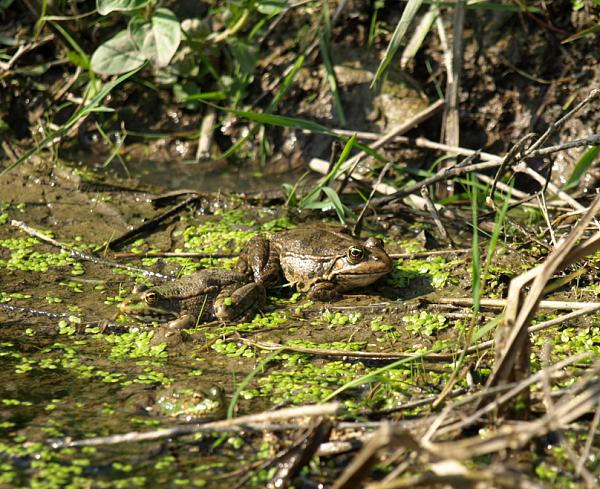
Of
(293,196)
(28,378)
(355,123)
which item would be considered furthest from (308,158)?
(28,378)

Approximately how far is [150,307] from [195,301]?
30 cm

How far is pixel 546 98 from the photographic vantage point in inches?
290

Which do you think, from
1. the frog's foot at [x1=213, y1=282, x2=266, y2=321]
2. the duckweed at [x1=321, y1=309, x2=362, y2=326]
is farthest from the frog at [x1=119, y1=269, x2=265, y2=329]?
the duckweed at [x1=321, y1=309, x2=362, y2=326]

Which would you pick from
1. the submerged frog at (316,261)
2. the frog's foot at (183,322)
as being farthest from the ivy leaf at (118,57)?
the frog's foot at (183,322)

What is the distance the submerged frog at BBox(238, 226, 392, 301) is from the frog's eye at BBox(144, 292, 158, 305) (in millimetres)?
739

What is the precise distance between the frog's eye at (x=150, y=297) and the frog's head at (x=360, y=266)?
1228 millimetres

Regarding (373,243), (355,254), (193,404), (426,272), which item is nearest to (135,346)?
(193,404)

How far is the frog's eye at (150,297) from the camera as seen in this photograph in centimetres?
508

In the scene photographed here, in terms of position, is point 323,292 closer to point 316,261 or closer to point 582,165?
point 316,261

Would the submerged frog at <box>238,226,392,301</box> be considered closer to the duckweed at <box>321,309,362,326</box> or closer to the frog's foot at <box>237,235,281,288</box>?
the frog's foot at <box>237,235,281,288</box>

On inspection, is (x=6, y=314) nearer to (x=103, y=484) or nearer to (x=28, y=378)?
(x=28, y=378)

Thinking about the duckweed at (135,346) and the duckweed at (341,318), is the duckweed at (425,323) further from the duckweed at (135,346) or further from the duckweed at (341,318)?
the duckweed at (135,346)

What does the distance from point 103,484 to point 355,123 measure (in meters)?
4.91

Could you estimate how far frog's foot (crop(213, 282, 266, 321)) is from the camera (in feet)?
16.9
